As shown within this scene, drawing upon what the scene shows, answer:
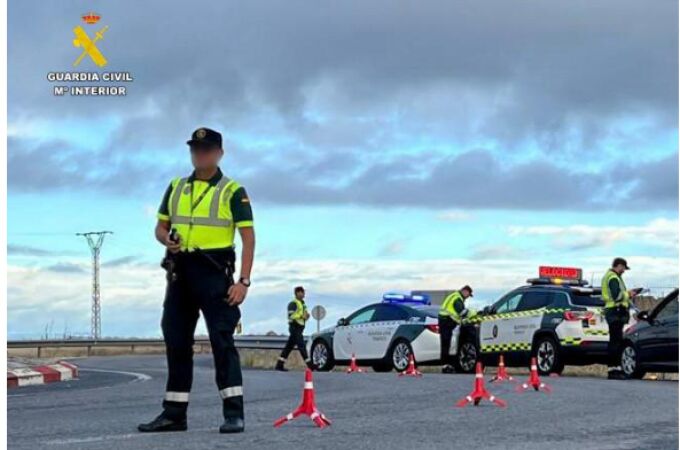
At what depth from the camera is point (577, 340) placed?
1923 centimetres

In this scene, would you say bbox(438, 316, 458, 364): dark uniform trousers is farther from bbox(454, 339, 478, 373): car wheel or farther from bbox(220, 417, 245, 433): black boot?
bbox(220, 417, 245, 433): black boot

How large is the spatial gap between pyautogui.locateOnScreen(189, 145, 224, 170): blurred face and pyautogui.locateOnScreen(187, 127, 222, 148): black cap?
0.09 feet

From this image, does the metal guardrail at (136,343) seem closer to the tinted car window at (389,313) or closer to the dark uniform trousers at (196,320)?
the tinted car window at (389,313)

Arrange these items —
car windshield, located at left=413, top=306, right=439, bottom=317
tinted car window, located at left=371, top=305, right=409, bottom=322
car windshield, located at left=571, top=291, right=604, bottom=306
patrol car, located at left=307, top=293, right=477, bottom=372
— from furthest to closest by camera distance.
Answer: tinted car window, located at left=371, top=305, right=409, bottom=322, car windshield, located at left=413, top=306, right=439, bottom=317, patrol car, located at left=307, top=293, right=477, bottom=372, car windshield, located at left=571, top=291, right=604, bottom=306

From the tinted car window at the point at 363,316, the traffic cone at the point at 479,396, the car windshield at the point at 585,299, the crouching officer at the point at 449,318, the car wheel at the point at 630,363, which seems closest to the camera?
the traffic cone at the point at 479,396

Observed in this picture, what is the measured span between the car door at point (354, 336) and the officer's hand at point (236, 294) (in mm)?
14894

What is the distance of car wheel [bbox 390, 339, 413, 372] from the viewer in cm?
2200

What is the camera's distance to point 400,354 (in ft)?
72.6

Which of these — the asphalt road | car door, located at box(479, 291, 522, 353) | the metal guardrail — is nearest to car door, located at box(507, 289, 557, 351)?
car door, located at box(479, 291, 522, 353)

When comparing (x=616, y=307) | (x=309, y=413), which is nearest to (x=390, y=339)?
(x=616, y=307)

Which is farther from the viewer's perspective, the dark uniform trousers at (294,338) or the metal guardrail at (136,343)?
the metal guardrail at (136,343)

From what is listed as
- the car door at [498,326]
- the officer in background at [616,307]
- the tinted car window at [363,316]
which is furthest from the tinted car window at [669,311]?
the tinted car window at [363,316]

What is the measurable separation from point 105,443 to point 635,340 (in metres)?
11.9

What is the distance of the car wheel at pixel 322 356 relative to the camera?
80.1ft
